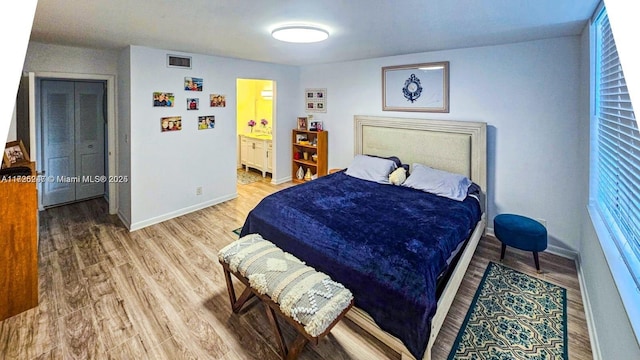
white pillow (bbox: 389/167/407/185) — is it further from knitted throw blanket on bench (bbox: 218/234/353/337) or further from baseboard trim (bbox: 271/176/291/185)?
baseboard trim (bbox: 271/176/291/185)

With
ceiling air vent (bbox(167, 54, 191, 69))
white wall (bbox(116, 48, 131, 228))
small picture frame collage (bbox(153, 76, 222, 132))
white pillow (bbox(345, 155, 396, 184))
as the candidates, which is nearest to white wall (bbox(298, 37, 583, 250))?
white pillow (bbox(345, 155, 396, 184))

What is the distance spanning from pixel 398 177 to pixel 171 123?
3.07 meters

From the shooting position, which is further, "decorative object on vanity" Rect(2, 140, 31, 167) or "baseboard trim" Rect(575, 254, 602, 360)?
"decorative object on vanity" Rect(2, 140, 31, 167)

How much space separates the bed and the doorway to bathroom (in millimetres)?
2633

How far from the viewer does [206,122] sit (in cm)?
445

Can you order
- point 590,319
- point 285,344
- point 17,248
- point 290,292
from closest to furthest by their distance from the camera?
point 290,292, point 285,344, point 590,319, point 17,248

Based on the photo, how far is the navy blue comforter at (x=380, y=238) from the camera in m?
1.85

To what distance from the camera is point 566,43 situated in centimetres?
293

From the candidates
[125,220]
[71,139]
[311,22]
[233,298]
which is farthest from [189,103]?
[233,298]

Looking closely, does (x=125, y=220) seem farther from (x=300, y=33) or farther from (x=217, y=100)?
(x=300, y=33)

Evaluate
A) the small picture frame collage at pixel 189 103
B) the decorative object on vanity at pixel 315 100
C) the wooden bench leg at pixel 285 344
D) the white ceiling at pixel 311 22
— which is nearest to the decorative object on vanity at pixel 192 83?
the small picture frame collage at pixel 189 103

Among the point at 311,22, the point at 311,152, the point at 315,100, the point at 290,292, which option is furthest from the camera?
the point at 311,152

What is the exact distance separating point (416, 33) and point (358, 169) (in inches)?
70.0

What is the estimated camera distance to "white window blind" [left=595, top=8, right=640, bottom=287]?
153 cm
